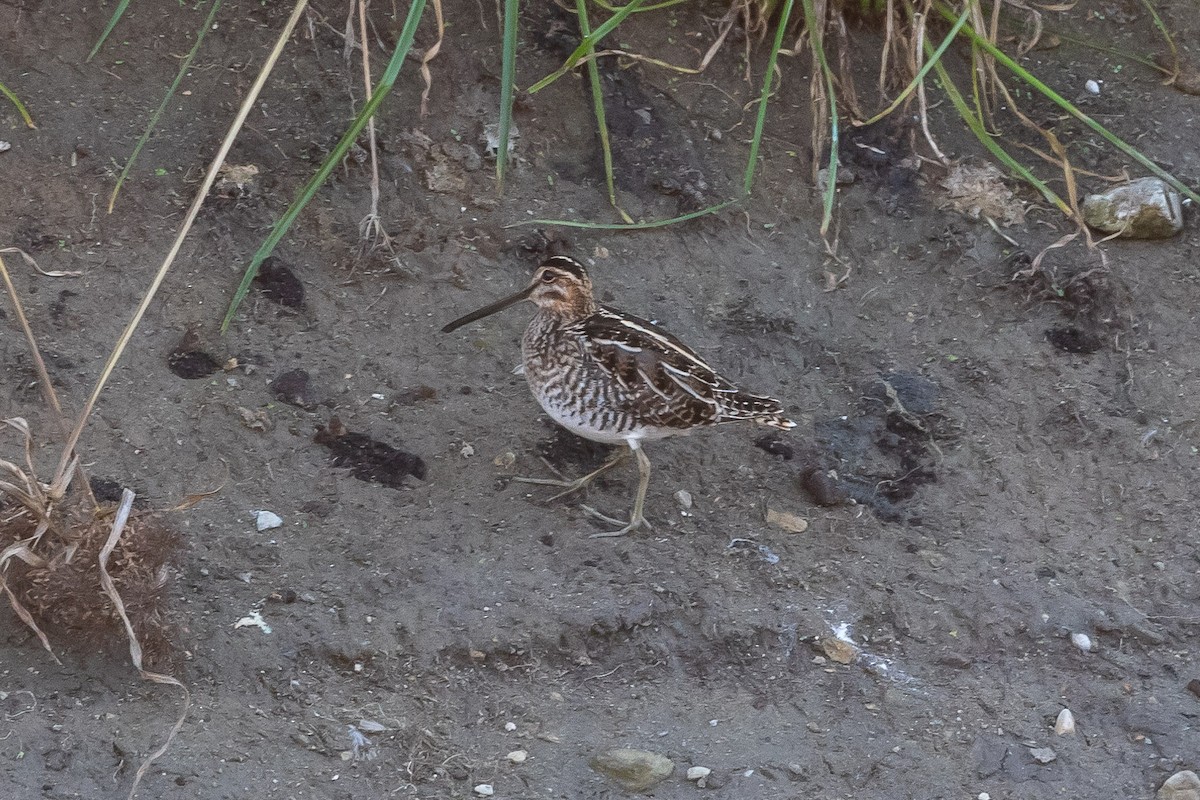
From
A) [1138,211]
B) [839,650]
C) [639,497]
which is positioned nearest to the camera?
[839,650]

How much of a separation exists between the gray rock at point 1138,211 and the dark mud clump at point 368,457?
3.00 meters

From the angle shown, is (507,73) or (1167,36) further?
(1167,36)

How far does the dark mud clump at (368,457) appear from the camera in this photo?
405 centimetres

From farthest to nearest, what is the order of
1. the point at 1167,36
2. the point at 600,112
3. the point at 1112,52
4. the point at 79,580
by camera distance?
the point at 1112,52 < the point at 1167,36 < the point at 600,112 < the point at 79,580

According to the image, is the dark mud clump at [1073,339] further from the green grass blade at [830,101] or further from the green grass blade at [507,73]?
the green grass blade at [507,73]

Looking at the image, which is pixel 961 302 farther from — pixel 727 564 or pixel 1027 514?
pixel 727 564

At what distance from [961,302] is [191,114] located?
3154 mm

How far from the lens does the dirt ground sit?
3.42m

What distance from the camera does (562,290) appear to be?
4.16 meters

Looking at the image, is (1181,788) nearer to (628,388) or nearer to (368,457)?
(628,388)

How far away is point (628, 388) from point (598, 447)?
513mm

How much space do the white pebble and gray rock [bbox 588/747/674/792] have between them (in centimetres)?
124

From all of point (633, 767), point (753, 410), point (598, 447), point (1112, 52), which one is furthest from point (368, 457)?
point (1112, 52)

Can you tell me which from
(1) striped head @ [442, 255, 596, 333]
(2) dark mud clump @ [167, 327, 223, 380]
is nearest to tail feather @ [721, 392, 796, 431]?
(1) striped head @ [442, 255, 596, 333]
